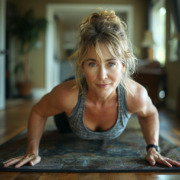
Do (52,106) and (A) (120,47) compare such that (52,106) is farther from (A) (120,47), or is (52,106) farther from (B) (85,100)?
(A) (120,47)

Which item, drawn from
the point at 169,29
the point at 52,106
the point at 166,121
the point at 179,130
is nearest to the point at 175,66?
the point at 169,29

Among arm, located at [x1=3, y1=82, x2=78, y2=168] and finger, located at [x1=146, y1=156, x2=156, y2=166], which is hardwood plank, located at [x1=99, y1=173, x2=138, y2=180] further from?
arm, located at [x1=3, y1=82, x2=78, y2=168]

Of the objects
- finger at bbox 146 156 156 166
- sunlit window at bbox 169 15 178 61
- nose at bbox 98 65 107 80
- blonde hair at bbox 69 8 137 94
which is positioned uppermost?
sunlit window at bbox 169 15 178 61

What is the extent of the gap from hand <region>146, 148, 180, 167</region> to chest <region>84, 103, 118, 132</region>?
0.25 meters

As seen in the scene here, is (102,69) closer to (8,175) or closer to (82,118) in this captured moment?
(82,118)

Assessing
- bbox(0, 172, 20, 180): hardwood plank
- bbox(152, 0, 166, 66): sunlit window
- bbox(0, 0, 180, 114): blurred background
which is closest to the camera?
bbox(0, 172, 20, 180): hardwood plank

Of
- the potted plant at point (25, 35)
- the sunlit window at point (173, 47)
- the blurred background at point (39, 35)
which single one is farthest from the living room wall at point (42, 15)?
the sunlit window at point (173, 47)

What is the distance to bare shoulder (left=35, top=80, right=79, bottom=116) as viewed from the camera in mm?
1076

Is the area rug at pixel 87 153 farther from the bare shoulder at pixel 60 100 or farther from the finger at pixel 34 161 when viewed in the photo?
the bare shoulder at pixel 60 100

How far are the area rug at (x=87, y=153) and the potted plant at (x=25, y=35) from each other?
3593 mm

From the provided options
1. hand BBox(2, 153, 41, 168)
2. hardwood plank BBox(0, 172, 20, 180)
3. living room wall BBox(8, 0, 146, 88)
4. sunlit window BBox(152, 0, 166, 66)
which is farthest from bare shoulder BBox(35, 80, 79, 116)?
living room wall BBox(8, 0, 146, 88)

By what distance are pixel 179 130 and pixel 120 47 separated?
4.39 feet

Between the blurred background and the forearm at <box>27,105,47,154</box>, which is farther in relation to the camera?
the blurred background

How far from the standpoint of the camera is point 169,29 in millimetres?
3617
